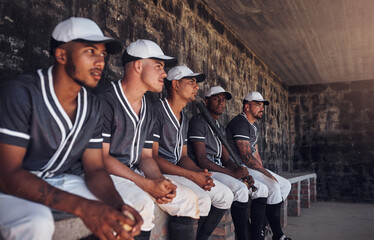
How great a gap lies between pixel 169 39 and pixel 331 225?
4166mm

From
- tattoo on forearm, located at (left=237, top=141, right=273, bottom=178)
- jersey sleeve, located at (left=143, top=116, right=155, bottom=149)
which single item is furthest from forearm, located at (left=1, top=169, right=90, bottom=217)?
tattoo on forearm, located at (left=237, top=141, right=273, bottom=178)

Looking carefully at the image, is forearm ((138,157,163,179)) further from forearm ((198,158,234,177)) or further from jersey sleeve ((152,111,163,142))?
forearm ((198,158,234,177))

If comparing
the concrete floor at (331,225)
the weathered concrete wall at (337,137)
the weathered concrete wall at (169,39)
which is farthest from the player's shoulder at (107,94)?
the weathered concrete wall at (337,137)

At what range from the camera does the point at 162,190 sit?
7.62ft

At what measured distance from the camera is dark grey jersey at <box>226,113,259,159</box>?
4.46 m

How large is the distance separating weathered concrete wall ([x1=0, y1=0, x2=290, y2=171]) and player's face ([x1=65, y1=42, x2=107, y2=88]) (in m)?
0.75

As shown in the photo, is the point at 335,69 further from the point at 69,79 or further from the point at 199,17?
the point at 69,79

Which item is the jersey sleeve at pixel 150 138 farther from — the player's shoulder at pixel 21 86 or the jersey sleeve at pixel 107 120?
the player's shoulder at pixel 21 86

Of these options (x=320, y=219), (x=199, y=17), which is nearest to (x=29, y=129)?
(x=199, y=17)

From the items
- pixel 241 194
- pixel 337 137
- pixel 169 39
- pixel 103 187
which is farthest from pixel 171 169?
pixel 337 137

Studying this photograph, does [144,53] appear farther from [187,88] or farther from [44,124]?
[44,124]

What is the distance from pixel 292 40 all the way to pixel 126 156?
5667 millimetres

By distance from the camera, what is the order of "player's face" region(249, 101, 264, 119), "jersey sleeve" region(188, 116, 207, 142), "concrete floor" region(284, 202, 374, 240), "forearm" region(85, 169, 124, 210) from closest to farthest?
"forearm" region(85, 169, 124, 210) < "jersey sleeve" region(188, 116, 207, 142) < "player's face" region(249, 101, 264, 119) < "concrete floor" region(284, 202, 374, 240)

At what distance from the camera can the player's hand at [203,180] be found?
9.77ft
